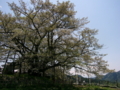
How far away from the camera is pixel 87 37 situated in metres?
13.4

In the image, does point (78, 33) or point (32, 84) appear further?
point (78, 33)

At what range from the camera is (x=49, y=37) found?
1452 cm

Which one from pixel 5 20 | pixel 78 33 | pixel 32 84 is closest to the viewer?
pixel 32 84

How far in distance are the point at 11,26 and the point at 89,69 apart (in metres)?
10.1

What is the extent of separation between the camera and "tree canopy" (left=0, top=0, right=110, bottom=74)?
12.2m

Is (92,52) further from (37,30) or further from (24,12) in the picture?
(24,12)

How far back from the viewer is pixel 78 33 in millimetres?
14250

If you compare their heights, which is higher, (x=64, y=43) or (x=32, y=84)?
(x=64, y=43)

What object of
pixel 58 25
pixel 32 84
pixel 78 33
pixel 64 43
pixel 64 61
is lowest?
pixel 32 84

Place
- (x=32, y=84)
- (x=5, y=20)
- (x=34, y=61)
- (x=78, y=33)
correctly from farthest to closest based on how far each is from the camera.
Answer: (x=78, y=33), (x=5, y=20), (x=34, y=61), (x=32, y=84)

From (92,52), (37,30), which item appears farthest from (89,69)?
(37,30)

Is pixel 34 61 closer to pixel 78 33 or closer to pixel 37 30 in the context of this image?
pixel 37 30

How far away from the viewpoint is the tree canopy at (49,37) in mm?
12180

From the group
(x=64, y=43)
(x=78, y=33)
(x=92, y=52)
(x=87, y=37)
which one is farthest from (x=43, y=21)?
(x=92, y=52)
